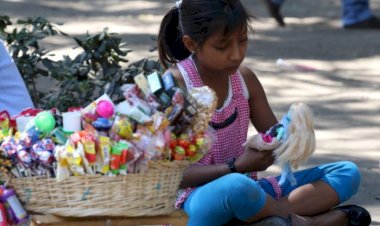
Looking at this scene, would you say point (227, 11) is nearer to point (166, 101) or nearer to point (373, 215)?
point (166, 101)

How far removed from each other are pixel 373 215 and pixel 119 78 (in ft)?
4.38

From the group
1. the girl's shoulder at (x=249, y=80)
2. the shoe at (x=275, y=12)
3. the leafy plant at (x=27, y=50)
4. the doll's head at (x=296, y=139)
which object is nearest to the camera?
the doll's head at (x=296, y=139)

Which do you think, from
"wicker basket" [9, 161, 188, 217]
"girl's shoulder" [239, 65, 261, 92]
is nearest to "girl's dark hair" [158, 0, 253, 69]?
"girl's shoulder" [239, 65, 261, 92]

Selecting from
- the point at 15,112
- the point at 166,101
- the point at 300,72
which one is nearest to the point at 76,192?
the point at 166,101

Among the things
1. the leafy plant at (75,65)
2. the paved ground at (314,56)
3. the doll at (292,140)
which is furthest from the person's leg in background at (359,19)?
the doll at (292,140)

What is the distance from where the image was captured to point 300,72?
808cm

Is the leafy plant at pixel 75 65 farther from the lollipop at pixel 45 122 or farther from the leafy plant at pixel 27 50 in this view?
the lollipop at pixel 45 122

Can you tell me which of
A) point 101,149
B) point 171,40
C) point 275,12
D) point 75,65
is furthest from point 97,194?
point 275,12

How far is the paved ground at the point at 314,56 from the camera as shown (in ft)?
20.3

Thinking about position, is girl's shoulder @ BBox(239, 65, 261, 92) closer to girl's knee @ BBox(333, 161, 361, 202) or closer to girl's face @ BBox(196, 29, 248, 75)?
girl's face @ BBox(196, 29, 248, 75)

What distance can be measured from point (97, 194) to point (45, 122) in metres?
0.27

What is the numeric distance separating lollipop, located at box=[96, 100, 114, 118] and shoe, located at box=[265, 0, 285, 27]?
6765mm

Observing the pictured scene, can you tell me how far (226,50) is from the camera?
3.87m

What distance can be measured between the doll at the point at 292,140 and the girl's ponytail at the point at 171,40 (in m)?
0.61
